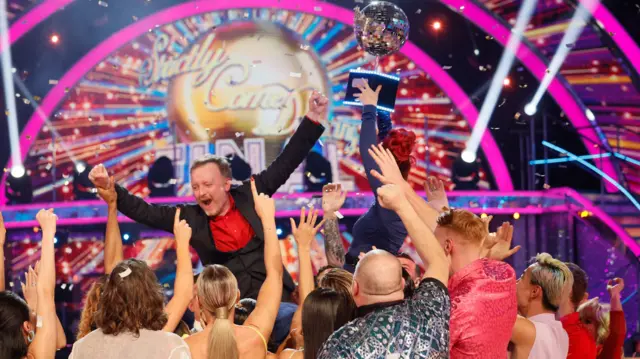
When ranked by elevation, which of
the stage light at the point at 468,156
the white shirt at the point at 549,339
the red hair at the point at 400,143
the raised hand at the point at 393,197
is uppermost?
the red hair at the point at 400,143

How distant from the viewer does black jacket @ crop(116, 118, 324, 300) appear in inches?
180

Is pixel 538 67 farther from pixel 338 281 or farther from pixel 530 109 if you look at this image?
pixel 338 281

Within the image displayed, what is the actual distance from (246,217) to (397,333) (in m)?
2.31

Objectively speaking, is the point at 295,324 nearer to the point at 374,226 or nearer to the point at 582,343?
the point at 374,226

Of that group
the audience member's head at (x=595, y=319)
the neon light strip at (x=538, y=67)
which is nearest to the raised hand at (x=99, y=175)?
the audience member's head at (x=595, y=319)

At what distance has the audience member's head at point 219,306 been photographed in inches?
114

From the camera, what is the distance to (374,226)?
14.3ft

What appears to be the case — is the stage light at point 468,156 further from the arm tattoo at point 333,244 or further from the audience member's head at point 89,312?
the audience member's head at point 89,312

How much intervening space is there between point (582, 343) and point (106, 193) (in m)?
2.48

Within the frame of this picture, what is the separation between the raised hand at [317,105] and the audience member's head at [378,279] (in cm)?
206

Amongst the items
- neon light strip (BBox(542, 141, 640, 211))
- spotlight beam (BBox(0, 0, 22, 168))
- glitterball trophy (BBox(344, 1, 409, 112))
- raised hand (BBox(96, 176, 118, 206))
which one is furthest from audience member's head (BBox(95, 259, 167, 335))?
spotlight beam (BBox(0, 0, 22, 168))

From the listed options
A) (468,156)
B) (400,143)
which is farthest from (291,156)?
(468,156)

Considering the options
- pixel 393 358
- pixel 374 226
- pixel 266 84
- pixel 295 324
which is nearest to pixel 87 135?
pixel 266 84

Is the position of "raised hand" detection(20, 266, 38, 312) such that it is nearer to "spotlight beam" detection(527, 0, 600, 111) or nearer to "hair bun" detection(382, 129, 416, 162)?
"hair bun" detection(382, 129, 416, 162)
